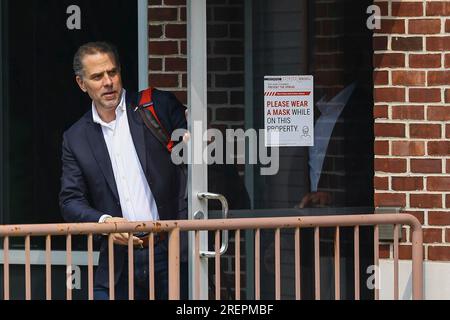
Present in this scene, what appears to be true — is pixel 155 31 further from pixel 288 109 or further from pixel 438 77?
pixel 438 77

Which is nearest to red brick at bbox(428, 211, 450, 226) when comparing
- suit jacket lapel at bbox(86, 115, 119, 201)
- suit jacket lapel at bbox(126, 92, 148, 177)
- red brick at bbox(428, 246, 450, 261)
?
red brick at bbox(428, 246, 450, 261)

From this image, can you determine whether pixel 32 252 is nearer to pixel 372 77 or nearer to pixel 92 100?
pixel 92 100

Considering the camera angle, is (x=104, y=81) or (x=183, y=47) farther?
(x=183, y=47)

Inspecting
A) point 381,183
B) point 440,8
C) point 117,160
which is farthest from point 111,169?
point 440,8

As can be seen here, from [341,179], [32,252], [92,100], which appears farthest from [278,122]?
[32,252]

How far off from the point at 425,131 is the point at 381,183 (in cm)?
37

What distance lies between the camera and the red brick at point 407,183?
8297 millimetres

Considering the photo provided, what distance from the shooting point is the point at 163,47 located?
28.4ft

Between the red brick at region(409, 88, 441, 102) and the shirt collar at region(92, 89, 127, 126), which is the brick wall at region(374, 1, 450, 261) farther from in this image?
the shirt collar at region(92, 89, 127, 126)

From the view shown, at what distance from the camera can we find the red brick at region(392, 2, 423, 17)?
8289 millimetres

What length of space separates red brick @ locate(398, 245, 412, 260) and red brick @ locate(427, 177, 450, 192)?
0.34 m

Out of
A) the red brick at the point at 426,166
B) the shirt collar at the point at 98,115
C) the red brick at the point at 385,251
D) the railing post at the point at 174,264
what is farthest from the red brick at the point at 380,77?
the railing post at the point at 174,264

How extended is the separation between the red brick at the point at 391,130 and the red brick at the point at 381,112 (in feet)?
0.14

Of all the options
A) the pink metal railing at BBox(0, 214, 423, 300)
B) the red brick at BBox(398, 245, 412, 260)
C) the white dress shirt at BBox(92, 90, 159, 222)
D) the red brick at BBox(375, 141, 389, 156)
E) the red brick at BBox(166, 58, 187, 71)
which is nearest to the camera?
the pink metal railing at BBox(0, 214, 423, 300)
